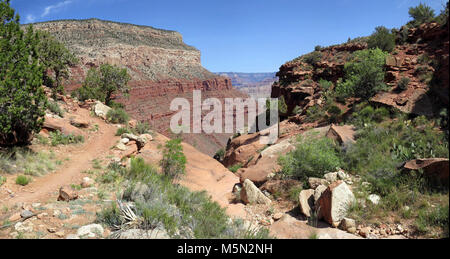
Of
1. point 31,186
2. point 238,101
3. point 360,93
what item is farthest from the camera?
point 238,101

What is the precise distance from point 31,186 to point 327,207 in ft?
26.4

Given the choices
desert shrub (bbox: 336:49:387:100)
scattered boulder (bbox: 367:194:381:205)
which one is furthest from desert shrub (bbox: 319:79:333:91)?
scattered boulder (bbox: 367:194:381:205)

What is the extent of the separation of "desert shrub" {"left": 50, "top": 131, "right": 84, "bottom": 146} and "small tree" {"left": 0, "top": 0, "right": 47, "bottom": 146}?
1.38 m

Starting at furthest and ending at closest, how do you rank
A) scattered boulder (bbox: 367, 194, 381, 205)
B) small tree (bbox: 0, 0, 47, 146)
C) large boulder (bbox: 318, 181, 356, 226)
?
small tree (bbox: 0, 0, 47, 146), scattered boulder (bbox: 367, 194, 381, 205), large boulder (bbox: 318, 181, 356, 226)

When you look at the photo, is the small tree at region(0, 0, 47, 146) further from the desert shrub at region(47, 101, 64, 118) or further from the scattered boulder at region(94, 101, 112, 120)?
the scattered boulder at region(94, 101, 112, 120)

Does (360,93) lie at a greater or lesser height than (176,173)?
greater

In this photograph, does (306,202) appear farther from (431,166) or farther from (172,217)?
(172,217)

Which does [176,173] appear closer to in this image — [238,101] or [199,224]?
[199,224]

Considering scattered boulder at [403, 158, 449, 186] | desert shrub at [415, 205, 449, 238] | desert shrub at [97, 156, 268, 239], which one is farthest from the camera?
scattered boulder at [403, 158, 449, 186]

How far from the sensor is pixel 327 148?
28.4 feet

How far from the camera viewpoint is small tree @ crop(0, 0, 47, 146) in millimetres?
7512

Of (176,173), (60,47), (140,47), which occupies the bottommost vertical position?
(176,173)
